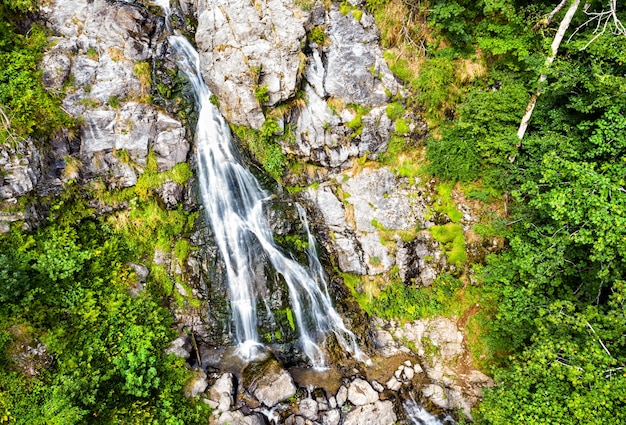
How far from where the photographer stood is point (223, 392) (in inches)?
327

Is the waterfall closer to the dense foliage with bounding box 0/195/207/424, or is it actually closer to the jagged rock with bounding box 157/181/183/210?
the dense foliage with bounding box 0/195/207/424

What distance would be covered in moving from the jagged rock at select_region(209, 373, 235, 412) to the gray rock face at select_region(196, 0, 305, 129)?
24.3 feet

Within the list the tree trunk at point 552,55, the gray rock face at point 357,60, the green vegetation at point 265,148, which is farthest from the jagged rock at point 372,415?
the gray rock face at point 357,60

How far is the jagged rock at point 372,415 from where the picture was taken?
8164 mm

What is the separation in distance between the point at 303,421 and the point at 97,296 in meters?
6.12

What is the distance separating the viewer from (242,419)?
7.93 m

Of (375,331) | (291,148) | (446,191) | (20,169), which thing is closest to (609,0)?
(446,191)

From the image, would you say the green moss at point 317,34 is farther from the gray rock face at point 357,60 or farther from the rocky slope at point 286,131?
the gray rock face at point 357,60

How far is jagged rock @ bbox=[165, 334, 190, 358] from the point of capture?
8587mm

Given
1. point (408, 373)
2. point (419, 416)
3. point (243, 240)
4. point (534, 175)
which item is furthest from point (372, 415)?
point (534, 175)

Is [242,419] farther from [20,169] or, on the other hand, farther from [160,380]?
[20,169]

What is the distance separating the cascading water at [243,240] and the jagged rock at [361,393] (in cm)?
82

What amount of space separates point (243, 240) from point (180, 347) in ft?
11.0

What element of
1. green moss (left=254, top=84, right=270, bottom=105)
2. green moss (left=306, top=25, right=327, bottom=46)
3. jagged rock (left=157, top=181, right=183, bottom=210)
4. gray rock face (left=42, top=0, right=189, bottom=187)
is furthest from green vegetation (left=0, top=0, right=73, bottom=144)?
green moss (left=306, top=25, right=327, bottom=46)
